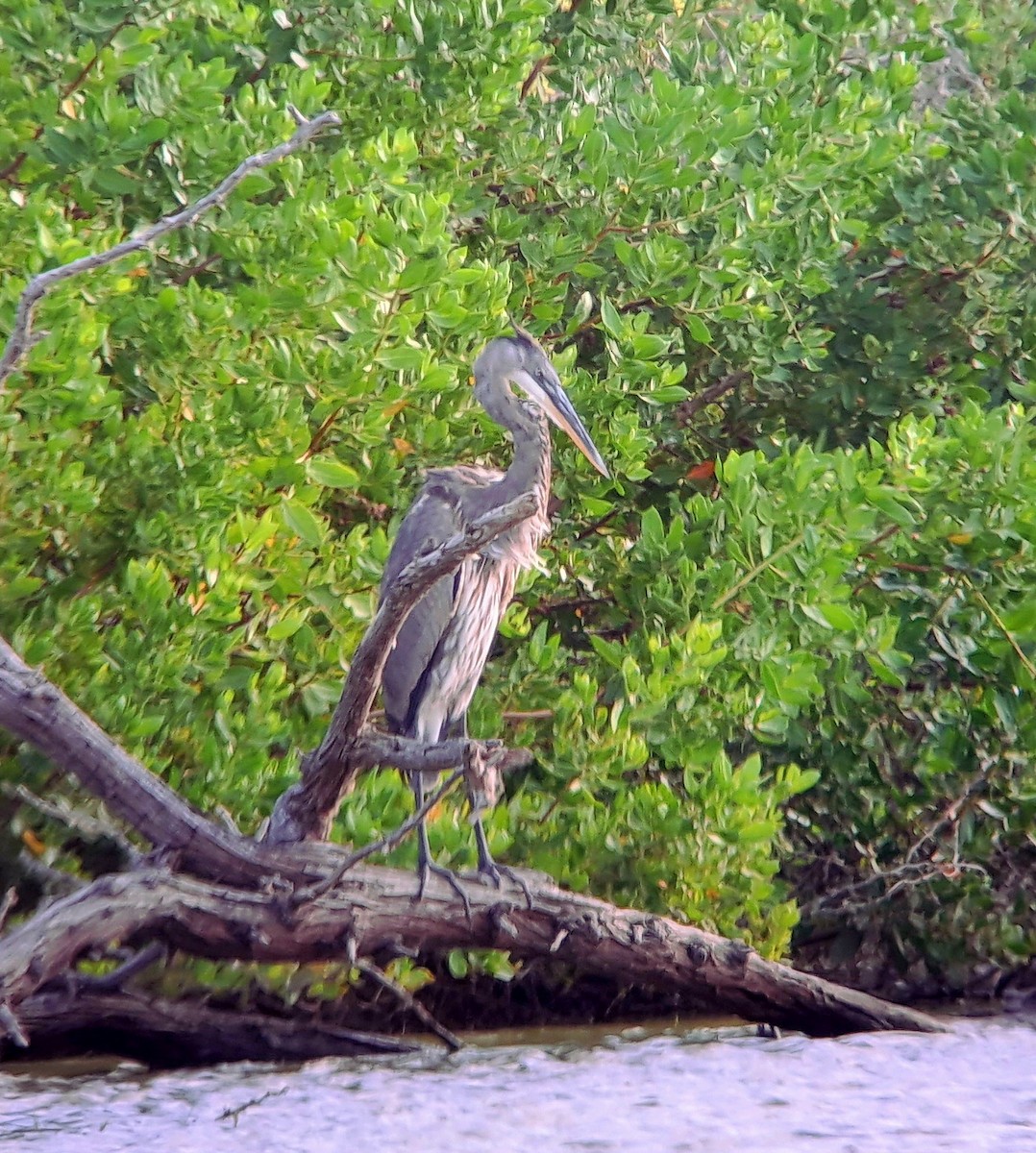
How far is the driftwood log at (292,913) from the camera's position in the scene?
3.57 meters

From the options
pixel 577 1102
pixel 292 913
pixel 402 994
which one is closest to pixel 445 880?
pixel 402 994

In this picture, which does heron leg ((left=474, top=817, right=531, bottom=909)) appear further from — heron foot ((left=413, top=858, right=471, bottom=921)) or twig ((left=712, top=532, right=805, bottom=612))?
twig ((left=712, top=532, right=805, bottom=612))

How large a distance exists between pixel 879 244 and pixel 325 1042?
12.5ft

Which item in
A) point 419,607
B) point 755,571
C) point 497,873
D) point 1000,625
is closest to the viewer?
point 497,873

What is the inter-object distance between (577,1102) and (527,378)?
7.12 ft

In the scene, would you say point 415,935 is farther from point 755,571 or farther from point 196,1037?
point 755,571

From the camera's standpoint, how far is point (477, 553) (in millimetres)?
4797

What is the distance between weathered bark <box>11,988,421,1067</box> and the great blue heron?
0.74 meters

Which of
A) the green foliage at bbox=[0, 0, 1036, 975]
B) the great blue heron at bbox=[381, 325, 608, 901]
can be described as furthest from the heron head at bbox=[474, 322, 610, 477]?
the green foliage at bbox=[0, 0, 1036, 975]

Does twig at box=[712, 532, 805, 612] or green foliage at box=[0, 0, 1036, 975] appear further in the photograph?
twig at box=[712, 532, 805, 612]

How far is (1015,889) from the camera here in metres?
5.88

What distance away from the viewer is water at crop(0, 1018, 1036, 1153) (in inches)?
148

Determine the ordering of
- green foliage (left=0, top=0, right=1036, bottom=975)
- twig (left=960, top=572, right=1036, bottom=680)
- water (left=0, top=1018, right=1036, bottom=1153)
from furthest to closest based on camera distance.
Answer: twig (left=960, top=572, right=1036, bottom=680) → green foliage (left=0, top=0, right=1036, bottom=975) → water (left=0, top=1018, right=1036, bottom=1153)

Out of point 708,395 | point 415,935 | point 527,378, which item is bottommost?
point 415,935
